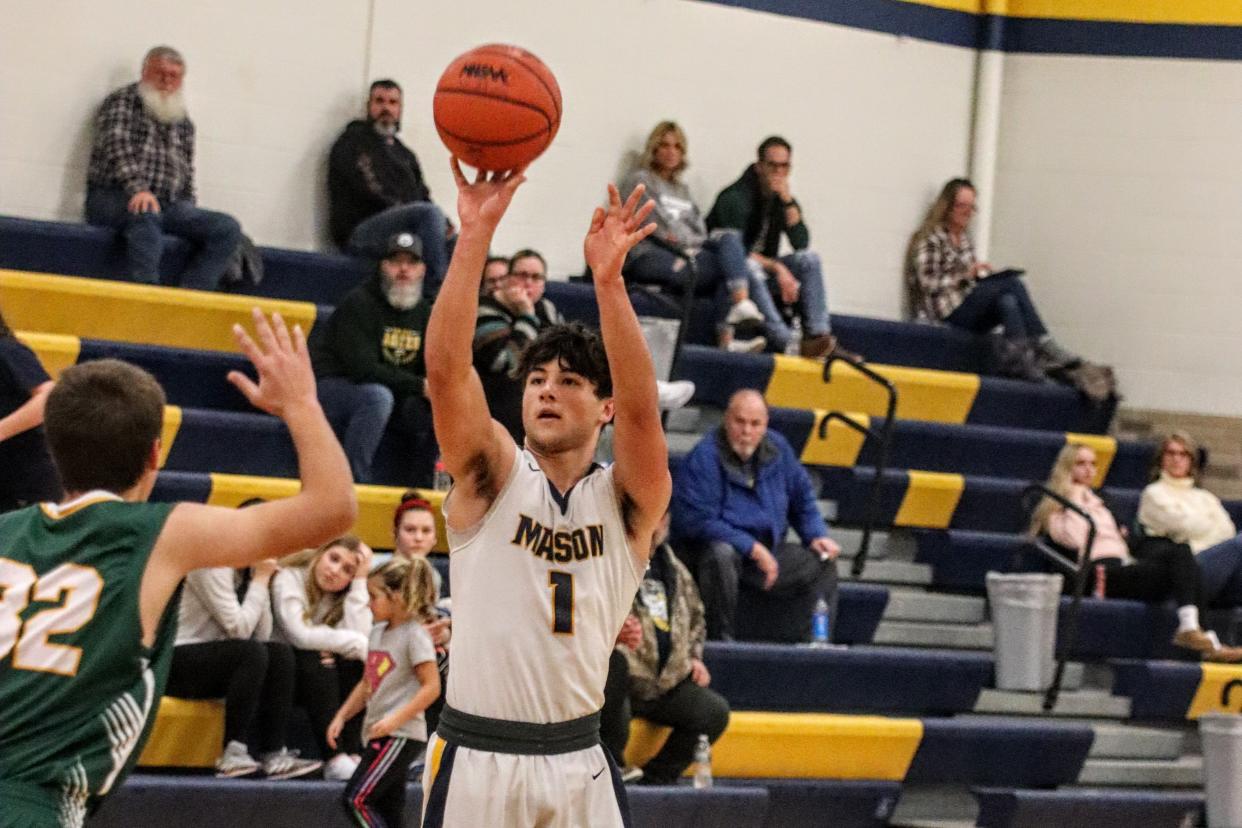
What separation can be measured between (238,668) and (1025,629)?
3.97 metres

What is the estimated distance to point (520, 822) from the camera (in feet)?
12.4

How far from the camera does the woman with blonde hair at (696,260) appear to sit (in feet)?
32.4

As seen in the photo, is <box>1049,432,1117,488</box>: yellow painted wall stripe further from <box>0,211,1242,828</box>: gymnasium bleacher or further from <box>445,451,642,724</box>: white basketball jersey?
<box>445,451,642,724</box>: white basketball jersey

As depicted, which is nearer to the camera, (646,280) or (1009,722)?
(1009,722)

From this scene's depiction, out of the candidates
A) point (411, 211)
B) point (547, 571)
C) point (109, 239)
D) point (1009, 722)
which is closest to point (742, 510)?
point (1009, 722)

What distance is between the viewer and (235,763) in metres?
6.55

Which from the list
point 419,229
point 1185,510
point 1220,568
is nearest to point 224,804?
point 419,229

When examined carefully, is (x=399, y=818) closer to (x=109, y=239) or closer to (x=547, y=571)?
(x=547, y=571)

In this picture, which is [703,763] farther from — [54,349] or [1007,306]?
[1007,306]

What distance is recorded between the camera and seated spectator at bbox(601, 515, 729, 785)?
7.36m

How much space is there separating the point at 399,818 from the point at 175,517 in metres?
3.46

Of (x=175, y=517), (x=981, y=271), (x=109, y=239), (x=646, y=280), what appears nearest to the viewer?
(x=175, y=517)

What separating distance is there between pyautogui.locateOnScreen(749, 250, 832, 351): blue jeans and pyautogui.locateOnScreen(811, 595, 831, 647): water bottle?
6.54 ft

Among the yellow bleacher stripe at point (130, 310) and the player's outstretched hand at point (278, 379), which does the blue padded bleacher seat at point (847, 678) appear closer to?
the yellow bleacher stripe at point (130, 310)
